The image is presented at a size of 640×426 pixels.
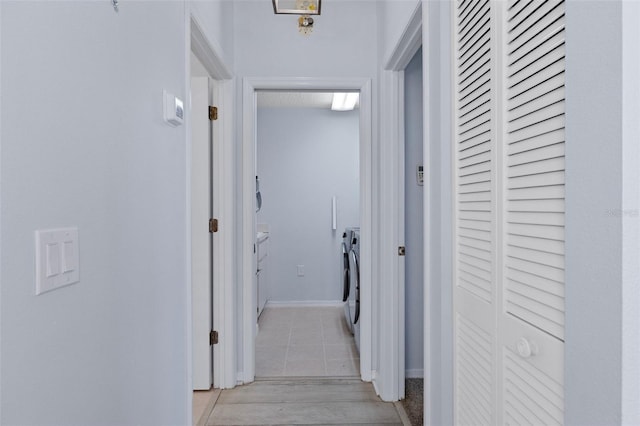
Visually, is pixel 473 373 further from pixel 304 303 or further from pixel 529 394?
pixel 304 303

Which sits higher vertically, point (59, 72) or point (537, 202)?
point (59, 72)

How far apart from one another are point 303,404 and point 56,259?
6.30ft

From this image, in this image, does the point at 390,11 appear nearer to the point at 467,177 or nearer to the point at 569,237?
the point at 467,177

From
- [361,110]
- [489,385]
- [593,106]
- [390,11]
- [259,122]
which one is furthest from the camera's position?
[259,122]

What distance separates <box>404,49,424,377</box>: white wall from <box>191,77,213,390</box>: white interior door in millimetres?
1285

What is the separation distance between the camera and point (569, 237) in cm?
76

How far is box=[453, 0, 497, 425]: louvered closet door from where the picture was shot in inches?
44.6

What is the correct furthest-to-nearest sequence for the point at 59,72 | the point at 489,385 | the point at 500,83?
the point at 489,385
the point at 500,83
the point at 59,72

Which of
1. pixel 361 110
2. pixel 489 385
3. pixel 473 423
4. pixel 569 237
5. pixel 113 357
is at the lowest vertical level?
pixel 473 423

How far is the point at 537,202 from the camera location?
2.97 feet

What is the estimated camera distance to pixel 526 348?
94 cm

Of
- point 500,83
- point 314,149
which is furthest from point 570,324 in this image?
point 314,149

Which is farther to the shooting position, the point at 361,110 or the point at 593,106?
the point at 361,110

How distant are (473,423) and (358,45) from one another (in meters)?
2.27
